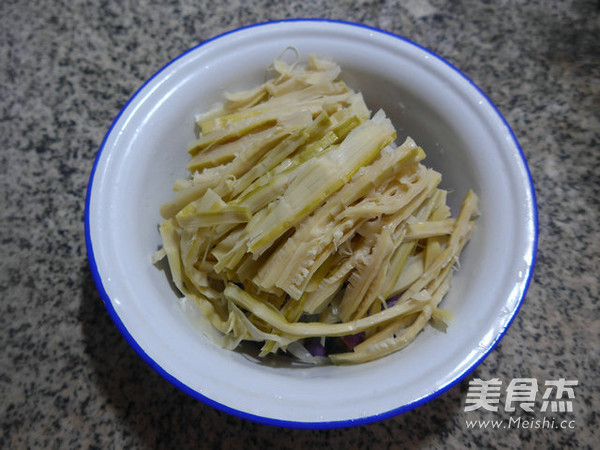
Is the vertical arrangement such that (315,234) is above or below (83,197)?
above

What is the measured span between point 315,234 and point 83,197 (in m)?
0.69

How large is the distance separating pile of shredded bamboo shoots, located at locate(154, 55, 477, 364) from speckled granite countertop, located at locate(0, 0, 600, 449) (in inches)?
10.0

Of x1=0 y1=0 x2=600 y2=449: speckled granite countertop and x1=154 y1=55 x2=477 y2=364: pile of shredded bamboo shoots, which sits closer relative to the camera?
x1=154 y1=55 x2=477 y2=364: pile of shredded bamboo shoots

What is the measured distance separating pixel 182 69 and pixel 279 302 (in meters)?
0.50

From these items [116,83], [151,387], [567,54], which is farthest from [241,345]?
[567,54]

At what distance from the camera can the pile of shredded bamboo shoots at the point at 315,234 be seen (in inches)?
29.6

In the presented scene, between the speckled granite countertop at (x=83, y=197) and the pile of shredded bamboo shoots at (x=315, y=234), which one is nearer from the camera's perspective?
the pile of shredded bamboo shoots at (x=315, y=234)

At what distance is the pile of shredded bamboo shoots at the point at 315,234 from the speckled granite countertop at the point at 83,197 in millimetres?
255

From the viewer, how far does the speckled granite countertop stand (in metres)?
0.92

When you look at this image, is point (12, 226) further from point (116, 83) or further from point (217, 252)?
point (217, 252)

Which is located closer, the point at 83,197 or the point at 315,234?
the point at 315,234

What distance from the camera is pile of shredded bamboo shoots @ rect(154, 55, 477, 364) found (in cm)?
A: 75

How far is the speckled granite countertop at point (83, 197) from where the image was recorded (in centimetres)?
92

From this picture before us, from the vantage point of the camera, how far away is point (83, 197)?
113 centimetres
